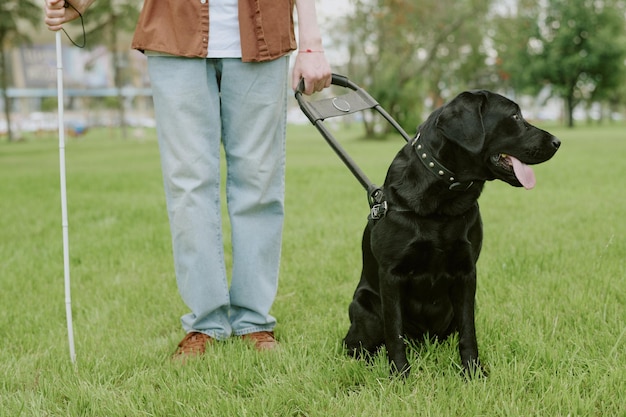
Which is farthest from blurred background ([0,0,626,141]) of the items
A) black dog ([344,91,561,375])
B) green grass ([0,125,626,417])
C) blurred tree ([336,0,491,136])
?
black dog ([344,91,561,375])

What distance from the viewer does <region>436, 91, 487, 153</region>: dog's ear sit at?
228 centimetres

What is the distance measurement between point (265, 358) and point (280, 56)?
1.36 meters

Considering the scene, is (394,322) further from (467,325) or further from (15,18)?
(15,18)

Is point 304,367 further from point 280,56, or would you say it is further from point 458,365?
point 280,56

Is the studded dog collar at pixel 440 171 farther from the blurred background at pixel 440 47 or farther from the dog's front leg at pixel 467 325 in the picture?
the blurred background at pixel 440 47

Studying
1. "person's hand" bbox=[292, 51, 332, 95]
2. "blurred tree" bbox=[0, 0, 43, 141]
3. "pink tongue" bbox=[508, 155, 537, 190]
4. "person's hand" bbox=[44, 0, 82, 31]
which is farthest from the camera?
"blurred tree" bbox=[0, 0, 43, 141]

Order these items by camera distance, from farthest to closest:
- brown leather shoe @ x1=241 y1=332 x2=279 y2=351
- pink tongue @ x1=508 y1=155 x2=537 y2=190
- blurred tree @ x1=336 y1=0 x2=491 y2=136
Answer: blurred tree @ x1=336 y1=0 x2=491 y2=136 < brown leather shoe @ x1=241 y1=332 x2=279 y2=351 < pink tongue @ x1=508 y1=155 x2=537 y2=190

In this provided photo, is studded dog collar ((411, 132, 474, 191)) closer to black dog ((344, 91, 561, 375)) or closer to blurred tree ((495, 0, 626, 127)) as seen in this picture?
black dog ((344, 91, 561, 375))

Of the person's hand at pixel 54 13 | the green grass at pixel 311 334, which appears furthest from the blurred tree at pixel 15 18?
the person's hand at pixel 54 13

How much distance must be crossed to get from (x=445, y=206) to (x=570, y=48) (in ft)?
148

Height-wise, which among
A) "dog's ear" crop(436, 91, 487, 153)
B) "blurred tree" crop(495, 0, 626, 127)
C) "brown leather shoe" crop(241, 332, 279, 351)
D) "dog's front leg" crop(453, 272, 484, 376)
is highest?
"blurred tree" crop(495, 0, 626, 127)

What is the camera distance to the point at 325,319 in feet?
10.8

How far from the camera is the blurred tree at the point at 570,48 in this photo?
41.5 m

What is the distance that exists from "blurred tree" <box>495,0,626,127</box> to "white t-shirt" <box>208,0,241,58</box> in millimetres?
40770
